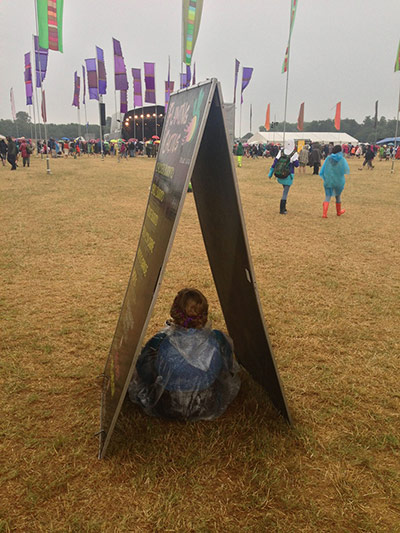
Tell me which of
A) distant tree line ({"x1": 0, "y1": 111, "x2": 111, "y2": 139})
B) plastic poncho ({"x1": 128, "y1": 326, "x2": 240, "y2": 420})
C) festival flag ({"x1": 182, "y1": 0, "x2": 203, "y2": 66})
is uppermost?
distant tree line ({"x1": 0, "y1": 111, "x2": 111, "y2": 139})

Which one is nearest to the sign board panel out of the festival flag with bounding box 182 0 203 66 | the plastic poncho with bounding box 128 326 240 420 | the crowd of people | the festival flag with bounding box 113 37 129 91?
the plastic poncho with bounding box 128 326 240 420

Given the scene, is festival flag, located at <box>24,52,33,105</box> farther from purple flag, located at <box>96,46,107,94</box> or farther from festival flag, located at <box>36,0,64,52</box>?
festival flag, located at <box>36,0,64,52</box>

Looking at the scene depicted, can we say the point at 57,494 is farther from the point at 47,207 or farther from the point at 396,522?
the point at 47,207

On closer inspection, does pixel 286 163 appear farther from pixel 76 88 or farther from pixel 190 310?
pixel 76 88

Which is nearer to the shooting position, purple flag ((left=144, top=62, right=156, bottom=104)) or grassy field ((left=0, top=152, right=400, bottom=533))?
grassy field ((left=0, top=152, right=400, bottom=533))

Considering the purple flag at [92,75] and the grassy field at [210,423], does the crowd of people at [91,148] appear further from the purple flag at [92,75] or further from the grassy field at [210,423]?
the grassy field at [210,423]

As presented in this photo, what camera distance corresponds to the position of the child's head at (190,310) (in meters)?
2.54

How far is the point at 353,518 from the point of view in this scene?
2.01 m

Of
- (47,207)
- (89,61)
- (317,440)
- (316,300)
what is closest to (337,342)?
(316,300)

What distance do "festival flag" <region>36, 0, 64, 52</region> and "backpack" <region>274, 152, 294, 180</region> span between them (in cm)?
1262

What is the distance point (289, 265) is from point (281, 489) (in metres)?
4.17

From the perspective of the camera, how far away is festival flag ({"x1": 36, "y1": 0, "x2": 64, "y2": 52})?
15.9 meters

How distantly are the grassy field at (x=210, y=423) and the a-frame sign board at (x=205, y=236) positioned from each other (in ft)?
0.80

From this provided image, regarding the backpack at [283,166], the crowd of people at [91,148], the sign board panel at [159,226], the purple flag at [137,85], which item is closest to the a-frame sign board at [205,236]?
the sign board panel at [159,226]
